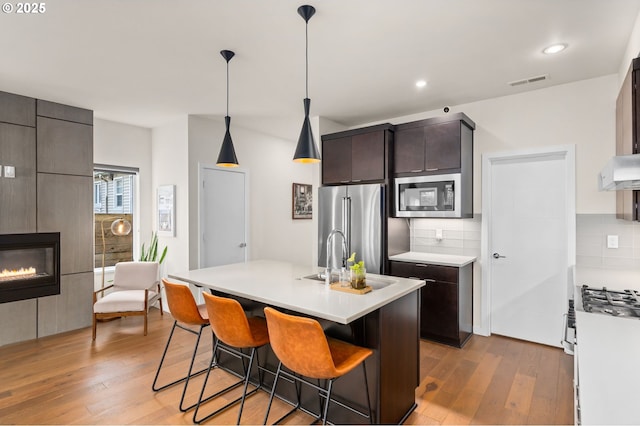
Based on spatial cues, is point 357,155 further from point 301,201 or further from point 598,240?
point 598,240

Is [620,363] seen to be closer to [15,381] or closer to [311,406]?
[311,406]

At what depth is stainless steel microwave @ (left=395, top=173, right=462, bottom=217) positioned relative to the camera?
142 inches

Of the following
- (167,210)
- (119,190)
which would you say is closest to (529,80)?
(167,210)

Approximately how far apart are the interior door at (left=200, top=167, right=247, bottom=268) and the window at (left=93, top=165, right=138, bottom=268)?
1260 millimetres

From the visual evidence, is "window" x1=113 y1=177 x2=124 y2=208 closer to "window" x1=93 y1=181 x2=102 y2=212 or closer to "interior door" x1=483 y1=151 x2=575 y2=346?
"window" x1=93 y1=181 x2=102 y2=212

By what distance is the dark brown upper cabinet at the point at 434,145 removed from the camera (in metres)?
3.60

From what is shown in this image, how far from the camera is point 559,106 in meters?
3.42

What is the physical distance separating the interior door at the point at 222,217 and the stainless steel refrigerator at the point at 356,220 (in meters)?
1.41

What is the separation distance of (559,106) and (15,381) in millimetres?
5707

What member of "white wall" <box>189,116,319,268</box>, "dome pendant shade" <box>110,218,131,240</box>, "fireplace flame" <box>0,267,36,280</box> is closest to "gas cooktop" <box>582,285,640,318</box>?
"white wall" <box>189,116,319,268</box>

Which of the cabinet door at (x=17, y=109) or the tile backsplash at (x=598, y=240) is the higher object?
the cabinet door at (x=17, y=109)

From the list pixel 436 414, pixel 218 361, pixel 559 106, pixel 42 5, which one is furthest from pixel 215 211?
pixel 559 106

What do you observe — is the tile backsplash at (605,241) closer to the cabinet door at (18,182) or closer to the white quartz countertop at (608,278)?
the white quartz countertop at (608,278)

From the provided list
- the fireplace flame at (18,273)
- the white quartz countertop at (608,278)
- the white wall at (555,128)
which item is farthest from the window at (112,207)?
the white quartz countertop at (608,278)
